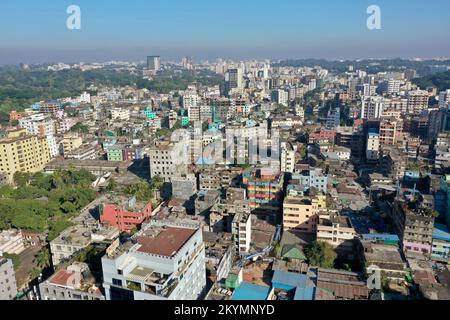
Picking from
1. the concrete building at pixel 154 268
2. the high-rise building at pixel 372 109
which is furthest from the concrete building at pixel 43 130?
the high-rise building at pixel 372 109

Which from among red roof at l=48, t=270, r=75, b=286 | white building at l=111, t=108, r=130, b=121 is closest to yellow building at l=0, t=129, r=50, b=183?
red roof at l=48, t=270, r=75, b=286

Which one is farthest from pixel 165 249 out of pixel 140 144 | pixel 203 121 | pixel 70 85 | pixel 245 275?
pixel 70 85

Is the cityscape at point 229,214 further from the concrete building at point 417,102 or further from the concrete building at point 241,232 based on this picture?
the concrete building at point 417,102

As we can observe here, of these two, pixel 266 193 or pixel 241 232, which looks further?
pixel 266 193

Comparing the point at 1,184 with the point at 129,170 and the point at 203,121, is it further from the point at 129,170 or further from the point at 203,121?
the point at 203,121

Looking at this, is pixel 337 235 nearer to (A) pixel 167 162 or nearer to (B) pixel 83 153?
(A) pixel 167 162

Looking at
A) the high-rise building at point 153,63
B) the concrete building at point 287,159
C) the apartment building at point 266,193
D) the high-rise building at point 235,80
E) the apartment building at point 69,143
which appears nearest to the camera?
the apartment building at point 266,193

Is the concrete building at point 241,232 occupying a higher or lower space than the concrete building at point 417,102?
lower

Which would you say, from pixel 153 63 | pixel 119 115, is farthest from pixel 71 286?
pixel 153 63
